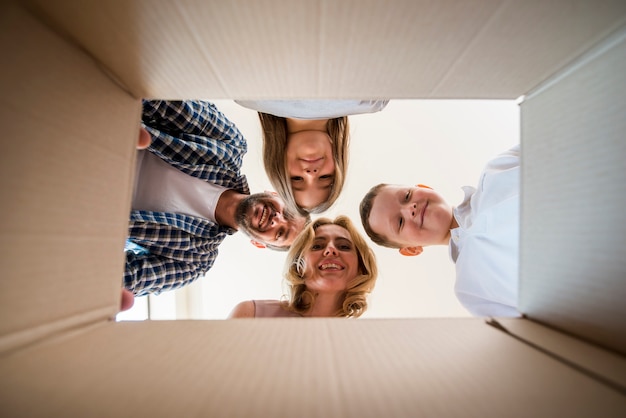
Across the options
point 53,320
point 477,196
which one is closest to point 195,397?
point 53,320

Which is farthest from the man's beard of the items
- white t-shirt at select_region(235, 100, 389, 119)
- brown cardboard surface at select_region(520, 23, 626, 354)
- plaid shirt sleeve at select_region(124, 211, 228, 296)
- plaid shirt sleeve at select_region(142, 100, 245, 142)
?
brown cardboard surface at select_region(520, 23, 626, 354)

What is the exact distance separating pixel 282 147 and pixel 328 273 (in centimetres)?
56

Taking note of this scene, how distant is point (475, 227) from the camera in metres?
1.12

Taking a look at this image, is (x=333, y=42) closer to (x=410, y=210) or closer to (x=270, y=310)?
(x=410, y=210)

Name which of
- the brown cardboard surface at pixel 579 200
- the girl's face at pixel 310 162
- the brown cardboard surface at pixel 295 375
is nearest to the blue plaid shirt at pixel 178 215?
the girl's face at pixel 310 162

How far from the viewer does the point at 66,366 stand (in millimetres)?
308

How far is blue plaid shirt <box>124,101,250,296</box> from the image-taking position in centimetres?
106

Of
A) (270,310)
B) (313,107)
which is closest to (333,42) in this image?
(313,107)

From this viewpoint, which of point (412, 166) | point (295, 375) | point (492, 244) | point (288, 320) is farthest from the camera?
point (412, 166)

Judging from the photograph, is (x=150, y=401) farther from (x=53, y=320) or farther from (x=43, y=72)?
(x=43, y=72)

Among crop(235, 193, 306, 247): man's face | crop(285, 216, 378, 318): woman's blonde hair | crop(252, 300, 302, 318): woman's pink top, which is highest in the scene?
crop(235, 193, 306, 247): man's face

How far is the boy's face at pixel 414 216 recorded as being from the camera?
1.35 m

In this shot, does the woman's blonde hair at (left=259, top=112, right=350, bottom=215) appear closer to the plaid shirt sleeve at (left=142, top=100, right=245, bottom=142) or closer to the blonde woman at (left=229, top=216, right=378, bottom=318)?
the plaid shirt sleeve at (left=142, top=100, right=245, bottom=142)

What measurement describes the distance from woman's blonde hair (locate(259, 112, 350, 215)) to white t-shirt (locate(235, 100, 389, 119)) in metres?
0.21
